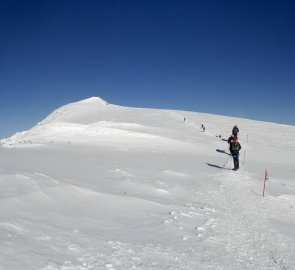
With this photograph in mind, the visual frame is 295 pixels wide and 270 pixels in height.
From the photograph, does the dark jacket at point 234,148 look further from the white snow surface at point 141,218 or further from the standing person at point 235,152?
the white snow surface at point 141,218

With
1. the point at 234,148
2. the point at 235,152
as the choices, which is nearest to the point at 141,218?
the point at 235,152

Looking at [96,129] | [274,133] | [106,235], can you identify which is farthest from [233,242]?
[274,133]

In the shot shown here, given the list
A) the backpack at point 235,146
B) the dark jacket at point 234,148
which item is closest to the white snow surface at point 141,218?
the dark jacket at point 234,148

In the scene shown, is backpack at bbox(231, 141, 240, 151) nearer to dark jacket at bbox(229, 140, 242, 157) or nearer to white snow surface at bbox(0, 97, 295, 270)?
dark jacket at bbox(229, 140, 242, 157)

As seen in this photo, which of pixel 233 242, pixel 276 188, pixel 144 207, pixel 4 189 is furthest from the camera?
pixel 276 188

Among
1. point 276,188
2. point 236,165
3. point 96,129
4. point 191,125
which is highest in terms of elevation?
point 191,125

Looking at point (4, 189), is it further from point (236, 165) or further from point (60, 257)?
point (236, 165)

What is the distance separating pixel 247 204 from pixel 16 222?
26.9ft

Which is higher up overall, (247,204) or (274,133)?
(274,133)

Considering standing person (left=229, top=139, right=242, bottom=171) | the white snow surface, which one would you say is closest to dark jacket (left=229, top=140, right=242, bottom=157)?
standing person (left=229, top=139, right=242, bottom=171)

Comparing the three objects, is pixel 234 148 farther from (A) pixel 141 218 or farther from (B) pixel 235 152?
(A) pixel 141 218

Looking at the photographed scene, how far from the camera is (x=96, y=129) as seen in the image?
35.9 m

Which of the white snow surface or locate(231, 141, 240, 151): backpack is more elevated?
locate(231, 141, 240, 151): backpack

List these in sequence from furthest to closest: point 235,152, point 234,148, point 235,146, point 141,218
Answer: point 235,146 < point 234,148 < point 235,152 < point 141,218
